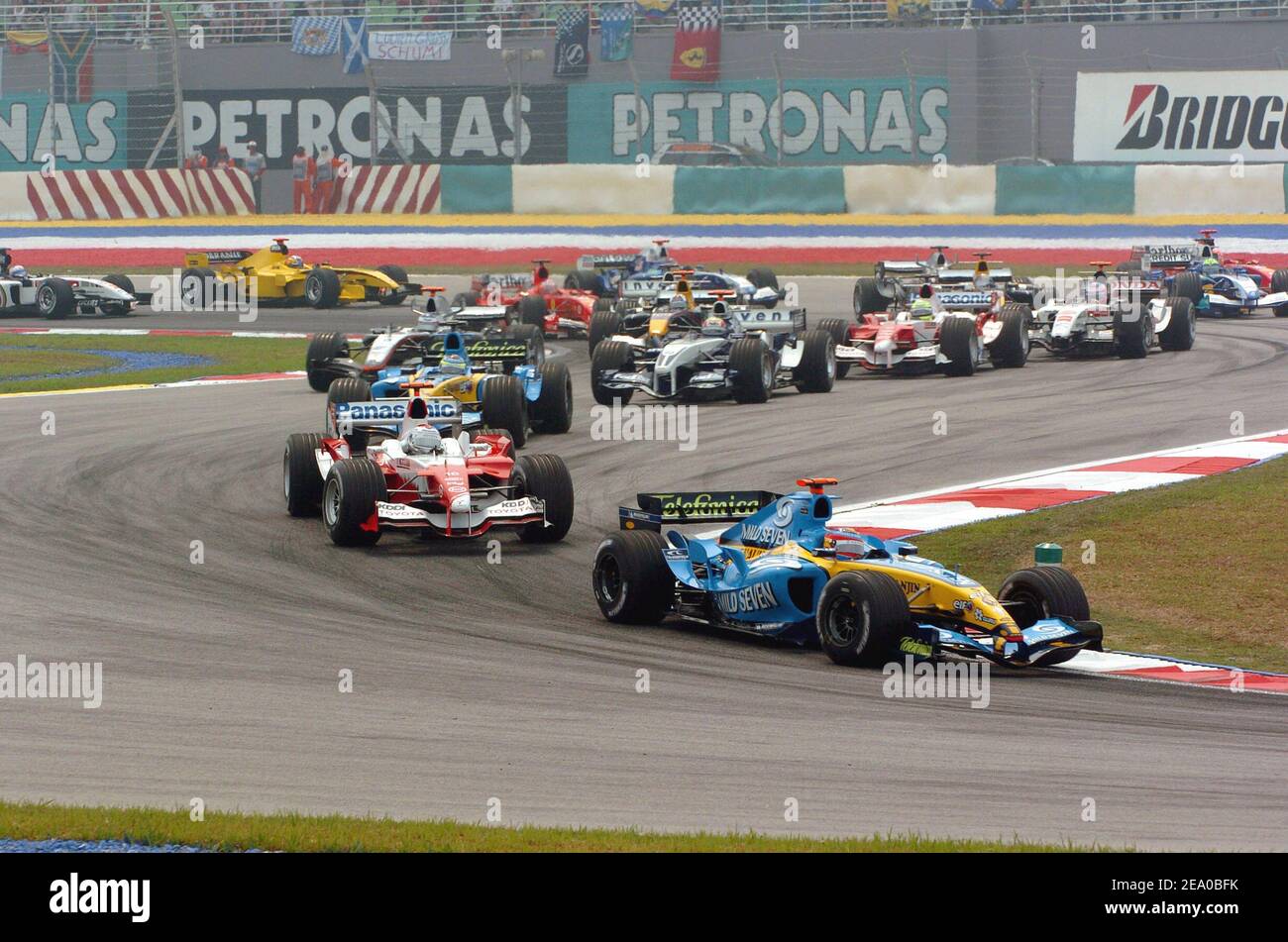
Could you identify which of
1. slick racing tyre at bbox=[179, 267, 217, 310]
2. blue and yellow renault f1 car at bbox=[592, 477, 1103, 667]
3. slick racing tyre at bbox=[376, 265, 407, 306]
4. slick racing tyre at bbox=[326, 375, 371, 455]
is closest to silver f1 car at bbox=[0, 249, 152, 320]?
slick racing tyre at bbox=[179, 267, 217, 310]

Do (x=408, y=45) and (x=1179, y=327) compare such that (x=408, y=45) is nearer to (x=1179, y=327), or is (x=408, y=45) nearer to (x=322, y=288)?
(x=322, y=288)

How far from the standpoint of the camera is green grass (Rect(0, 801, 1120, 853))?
20.7 feet

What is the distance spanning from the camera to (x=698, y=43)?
4216cm

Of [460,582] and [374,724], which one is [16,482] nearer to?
[460,582]

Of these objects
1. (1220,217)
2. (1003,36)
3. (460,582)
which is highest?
(1003,36)

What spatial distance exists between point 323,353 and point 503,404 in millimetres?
5479

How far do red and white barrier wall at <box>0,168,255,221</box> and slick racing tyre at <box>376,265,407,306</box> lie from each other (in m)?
7.89

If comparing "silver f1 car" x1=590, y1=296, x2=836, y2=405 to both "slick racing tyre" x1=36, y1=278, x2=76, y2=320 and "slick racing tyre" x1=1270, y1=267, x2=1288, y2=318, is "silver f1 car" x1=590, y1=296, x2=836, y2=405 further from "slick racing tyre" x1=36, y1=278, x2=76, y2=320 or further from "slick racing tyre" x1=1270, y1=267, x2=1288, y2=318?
"slick racing tyre" x1=36, y1=278, x2=76, y2=320

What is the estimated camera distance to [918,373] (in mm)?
24688

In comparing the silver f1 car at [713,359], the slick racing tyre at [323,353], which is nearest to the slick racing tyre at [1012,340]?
the silver f1 car at [713,359]

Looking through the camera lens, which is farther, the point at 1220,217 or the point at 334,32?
the point at 334,32
